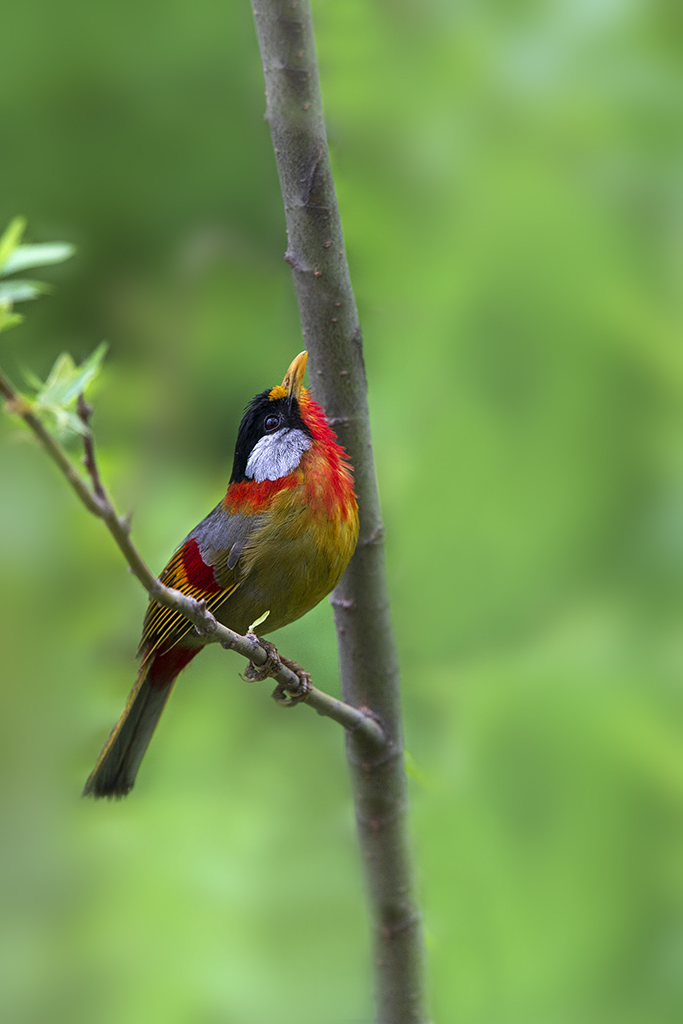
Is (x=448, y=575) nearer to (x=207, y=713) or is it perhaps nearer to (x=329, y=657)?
(x=329, y=657)

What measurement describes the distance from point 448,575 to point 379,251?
0.97 ft

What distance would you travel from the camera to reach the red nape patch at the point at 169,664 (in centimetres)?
60

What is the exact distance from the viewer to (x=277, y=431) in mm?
541

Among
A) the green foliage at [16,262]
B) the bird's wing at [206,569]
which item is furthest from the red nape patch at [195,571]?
the green foliage at [16,262]

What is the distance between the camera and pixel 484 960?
0.71 m

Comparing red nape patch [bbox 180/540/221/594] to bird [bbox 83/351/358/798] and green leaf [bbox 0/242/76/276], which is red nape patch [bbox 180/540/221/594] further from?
green leaf [bbox 0/242/76/276]

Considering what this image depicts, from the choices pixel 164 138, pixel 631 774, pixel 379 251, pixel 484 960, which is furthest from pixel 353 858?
pixel 164 138

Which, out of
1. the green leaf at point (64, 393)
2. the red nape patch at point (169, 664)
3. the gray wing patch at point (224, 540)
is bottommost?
the red nape patch at point (169, 664)

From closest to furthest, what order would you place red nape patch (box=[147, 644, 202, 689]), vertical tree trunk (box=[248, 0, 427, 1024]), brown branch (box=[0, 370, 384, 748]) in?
brown branch (box=[0, 370, 384, 748]), vertical tree trunk (box=[248, 0, 427, 1024]), red nape patch (box=[147, 644, 202, 689])

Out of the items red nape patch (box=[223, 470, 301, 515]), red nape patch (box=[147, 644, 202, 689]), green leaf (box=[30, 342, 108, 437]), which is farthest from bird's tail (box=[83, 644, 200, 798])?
green leaf (box=[30, 342, 108, 437])

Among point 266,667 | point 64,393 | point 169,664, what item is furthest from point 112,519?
point 169,664

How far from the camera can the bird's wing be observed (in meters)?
0.55

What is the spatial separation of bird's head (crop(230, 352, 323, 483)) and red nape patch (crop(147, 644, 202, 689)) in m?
0.13

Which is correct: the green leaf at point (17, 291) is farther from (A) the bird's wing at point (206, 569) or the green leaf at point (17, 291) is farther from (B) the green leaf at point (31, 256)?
(A) the bird's wing at point (206, 569)
